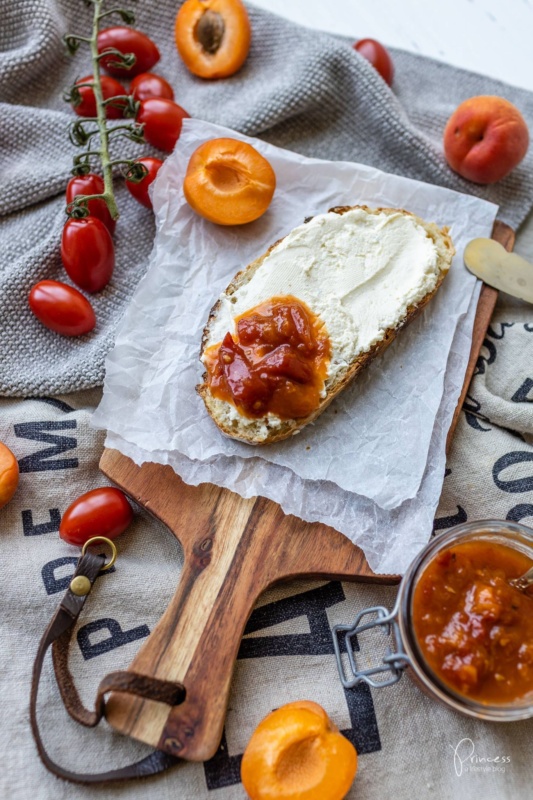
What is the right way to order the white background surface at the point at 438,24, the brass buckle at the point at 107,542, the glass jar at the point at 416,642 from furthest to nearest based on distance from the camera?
the white background surface at the point at 438,24 < the brass buckle at the point at 107,542 < the glass jar at the point at 416,642

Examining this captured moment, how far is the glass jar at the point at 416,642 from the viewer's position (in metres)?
2.40

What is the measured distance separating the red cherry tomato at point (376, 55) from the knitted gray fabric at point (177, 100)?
12cm

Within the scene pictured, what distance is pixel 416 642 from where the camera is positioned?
8.02 ft

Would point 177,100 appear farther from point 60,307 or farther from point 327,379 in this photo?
point 327,379

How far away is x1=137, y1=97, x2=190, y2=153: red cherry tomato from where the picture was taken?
3.43 m

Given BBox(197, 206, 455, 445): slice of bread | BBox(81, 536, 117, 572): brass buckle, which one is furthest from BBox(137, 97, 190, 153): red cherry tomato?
BBox(81, 536, 117, 572): brass buckle

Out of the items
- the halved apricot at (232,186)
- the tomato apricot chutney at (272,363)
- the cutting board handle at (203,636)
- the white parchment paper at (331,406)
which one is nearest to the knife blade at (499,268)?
the white parchment paper at (331,406)

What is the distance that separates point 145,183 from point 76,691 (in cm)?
223

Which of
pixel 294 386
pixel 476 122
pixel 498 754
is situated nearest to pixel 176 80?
pixel 476 122

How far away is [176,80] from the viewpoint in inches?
148

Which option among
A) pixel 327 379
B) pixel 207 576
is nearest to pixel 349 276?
pixel 327 379

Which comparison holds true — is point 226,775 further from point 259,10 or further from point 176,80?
point 259,10

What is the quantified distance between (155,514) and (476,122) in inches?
92.0

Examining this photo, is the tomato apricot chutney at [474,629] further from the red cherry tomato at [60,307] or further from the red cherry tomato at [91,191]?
the red cherry tomato at [91,191]
